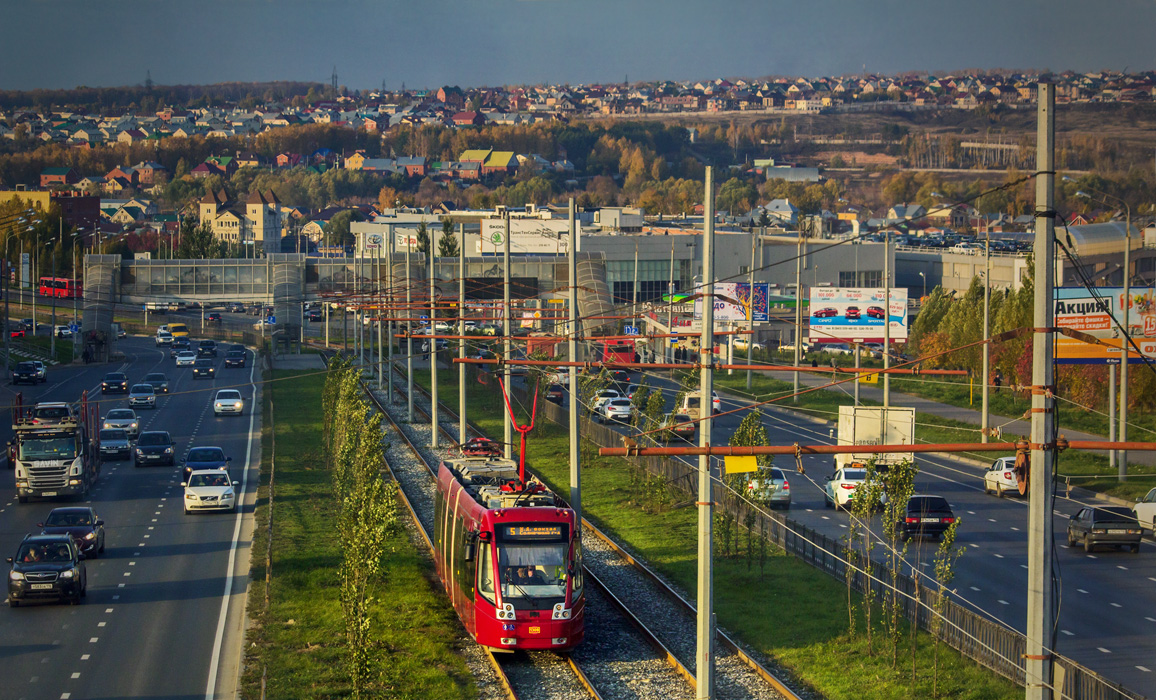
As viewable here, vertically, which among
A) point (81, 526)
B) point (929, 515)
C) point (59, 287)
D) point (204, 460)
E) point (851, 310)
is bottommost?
point (81, 526)

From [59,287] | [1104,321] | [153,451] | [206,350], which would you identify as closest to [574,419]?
[153,451]

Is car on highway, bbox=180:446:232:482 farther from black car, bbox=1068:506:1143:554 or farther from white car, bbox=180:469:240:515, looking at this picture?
black car, bbox=1068:506:1143:554

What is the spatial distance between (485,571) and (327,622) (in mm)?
4434

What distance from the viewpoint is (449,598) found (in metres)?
25.4

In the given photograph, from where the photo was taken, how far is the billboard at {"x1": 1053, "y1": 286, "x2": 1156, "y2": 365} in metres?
42.8

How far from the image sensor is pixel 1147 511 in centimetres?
3334

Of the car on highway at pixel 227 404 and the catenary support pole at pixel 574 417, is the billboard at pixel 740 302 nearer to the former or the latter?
the car on highway at pixel 227 404

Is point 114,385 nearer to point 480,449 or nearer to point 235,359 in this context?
point 235,359

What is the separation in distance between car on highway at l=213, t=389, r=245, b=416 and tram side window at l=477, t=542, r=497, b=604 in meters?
→ 43.0

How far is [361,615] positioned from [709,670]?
5.46 meters

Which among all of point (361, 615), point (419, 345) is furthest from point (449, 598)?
point (419, 345)

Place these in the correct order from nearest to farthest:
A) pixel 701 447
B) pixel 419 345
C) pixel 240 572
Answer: pixel 701 447, pixel 240 572, pixel 419 345

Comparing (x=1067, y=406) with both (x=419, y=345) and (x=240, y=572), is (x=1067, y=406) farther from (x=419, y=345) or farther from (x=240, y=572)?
(x=419, y=345)

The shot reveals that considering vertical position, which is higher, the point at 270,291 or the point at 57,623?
the point at 270,291
